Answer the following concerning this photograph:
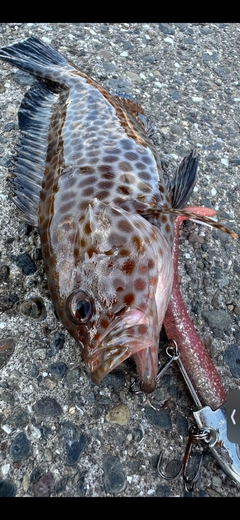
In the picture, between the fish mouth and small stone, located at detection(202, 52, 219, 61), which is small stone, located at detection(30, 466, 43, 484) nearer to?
the fish mouth

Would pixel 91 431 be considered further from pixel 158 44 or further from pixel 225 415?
pixel 158 44

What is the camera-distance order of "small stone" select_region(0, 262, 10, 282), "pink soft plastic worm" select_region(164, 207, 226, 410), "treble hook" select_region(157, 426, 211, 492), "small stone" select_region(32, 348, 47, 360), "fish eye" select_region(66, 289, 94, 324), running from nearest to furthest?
"fish eye" select_region(66, 289, 94, 324), "treble hook" select_region(157, 426, 211, 492), "pink soft plastic worm" select_region(164, 207, 226, 410), "small stone" select_region(32, 348, 47, 360), "small stone" select_region(0, 262, 10, 282)

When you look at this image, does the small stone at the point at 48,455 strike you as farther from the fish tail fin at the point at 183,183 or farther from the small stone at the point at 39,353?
the fish tail fin at the point at 183,183

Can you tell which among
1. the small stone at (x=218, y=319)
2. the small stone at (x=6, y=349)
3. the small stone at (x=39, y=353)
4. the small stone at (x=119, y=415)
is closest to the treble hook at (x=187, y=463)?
the small stone at (x=119, y=415)

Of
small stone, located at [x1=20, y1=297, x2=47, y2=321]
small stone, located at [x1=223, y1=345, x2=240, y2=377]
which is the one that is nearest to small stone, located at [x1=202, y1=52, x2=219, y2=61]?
small stone, located at [x1=223, y1=345, x2=240, y2=377]

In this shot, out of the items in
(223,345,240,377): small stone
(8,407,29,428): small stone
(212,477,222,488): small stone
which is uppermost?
(223,345,240,377): small stone

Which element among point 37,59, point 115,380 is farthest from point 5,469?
point 37,59

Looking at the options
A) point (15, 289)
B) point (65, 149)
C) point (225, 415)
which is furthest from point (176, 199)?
point (225, 415)
